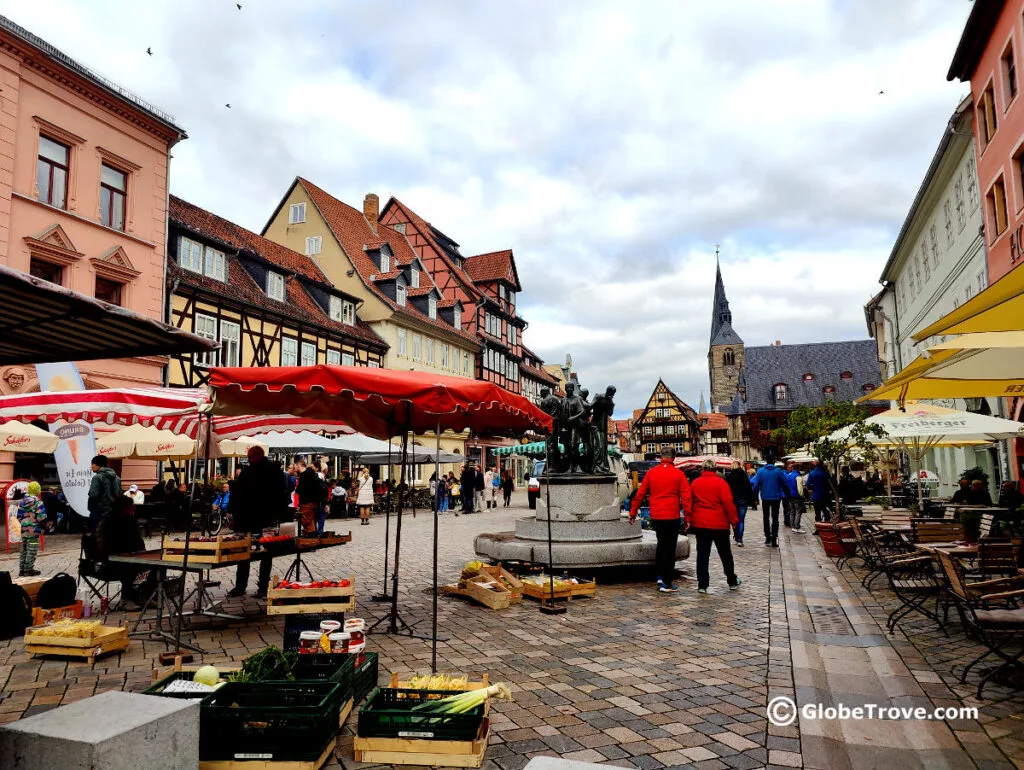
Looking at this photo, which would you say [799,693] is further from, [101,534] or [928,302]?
[928,302]

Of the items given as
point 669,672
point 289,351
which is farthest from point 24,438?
point 289,351

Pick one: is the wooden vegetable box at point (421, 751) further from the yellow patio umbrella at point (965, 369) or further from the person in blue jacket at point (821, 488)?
the person in blue jacket at point (821, 488)

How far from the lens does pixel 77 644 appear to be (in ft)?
19.7

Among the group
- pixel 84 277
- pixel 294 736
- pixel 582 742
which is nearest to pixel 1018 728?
pixel 582 742

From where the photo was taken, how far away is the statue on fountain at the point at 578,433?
11.3 meters

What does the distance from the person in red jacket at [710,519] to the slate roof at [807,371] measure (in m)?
80.1

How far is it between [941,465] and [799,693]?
33647mm

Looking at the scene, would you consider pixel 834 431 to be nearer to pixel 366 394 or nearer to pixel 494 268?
pixel 366 394

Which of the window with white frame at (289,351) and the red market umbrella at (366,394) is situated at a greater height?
the window with white frame at (289,351)

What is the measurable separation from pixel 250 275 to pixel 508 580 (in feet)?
78.9

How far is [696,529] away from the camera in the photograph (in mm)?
9344

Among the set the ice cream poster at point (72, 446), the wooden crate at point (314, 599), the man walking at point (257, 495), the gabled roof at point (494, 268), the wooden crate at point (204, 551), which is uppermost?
the gabled roof at point (494, 268)

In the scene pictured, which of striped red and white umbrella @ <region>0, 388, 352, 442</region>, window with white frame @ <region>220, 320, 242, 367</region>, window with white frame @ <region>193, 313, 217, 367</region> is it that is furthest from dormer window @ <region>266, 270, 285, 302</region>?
striped red and white umbrella @ <region>0, 388, 352, 442</region>

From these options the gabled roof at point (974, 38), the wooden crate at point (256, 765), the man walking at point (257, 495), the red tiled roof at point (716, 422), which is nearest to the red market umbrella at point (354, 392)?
the man walking at point (257, 495)
